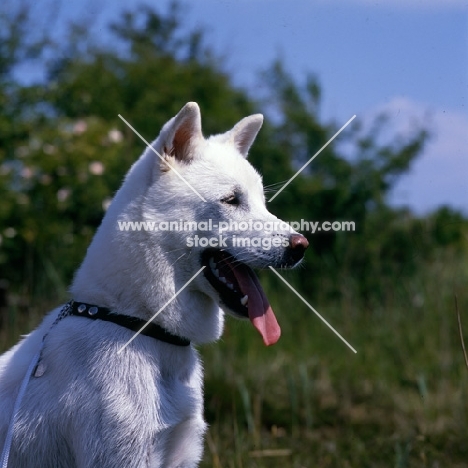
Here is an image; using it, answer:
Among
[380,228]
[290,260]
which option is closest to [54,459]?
[290,260]

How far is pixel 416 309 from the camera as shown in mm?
7180

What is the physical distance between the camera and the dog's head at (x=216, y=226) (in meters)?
3.06

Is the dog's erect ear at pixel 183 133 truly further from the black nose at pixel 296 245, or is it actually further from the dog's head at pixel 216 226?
the black nose at pixel 296 245

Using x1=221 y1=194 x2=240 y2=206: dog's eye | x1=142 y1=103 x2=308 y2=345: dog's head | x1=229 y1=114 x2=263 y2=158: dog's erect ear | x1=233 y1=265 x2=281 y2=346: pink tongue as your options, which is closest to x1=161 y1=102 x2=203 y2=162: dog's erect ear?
x1=142 y1=103 x2=308 y2=345: dog's head

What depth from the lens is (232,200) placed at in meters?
3.23

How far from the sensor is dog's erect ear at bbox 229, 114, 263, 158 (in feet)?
11.8

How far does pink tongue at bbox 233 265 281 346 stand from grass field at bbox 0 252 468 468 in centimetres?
114

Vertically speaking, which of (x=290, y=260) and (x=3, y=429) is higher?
(x=290, y=260)

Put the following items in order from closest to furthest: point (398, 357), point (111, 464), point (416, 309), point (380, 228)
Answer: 1. point (111, 464)
2. point (398, 357)
3. point (416, 309)
4. point (380, 228)

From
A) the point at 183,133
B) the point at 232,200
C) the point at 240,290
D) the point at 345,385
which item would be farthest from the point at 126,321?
the point at 345,385

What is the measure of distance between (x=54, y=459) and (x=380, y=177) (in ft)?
22.8

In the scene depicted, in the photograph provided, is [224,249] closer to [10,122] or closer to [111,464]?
[111,464]

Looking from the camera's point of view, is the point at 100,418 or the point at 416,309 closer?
the point at 100,418

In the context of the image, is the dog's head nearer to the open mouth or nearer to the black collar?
the open mouth
